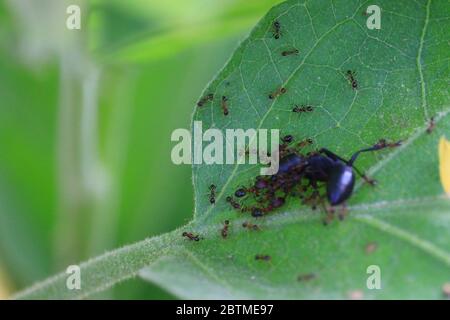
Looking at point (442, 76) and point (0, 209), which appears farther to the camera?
point (0, 209)

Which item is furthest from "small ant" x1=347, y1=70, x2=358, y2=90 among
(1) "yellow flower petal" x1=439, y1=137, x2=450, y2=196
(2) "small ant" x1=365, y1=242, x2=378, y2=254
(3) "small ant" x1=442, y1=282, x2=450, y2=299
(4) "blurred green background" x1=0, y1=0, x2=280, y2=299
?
(4) "blurred green background" x1=0, y1=0, x2=280, y2=299

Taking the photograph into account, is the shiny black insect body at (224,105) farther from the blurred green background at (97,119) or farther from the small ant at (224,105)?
the blurred green background at (97,119)

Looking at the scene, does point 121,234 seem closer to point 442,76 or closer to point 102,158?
point 102,158

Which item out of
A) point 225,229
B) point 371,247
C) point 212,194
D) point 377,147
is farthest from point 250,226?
point 377,147

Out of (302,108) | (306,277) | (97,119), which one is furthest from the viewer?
(97,119)

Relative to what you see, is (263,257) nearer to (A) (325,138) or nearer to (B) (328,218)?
(B) (328,218)

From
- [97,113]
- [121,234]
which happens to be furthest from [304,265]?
[121,234]
